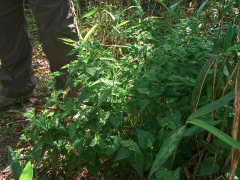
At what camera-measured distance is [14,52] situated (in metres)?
2.25

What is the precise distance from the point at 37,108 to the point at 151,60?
1.32 meters

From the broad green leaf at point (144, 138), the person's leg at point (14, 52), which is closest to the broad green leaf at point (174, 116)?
the broad green leaf at point (144, 138)

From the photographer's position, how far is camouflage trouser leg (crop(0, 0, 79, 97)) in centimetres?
184

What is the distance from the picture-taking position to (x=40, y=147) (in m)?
1.27

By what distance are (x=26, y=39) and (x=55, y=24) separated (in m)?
0.60

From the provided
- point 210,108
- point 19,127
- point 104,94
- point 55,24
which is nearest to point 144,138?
point 104,94

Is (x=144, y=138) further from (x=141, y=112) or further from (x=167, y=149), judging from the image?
(x=167, y=149)

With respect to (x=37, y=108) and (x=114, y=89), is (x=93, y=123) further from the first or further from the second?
(x=37, y=108)

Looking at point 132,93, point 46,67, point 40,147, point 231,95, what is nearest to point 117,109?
point 132,93

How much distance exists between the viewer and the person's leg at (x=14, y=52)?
2109 millimetres

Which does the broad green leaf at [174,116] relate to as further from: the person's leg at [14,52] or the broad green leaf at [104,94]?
the person's leg at [14,52]

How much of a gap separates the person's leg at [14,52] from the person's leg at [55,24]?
0.33 m

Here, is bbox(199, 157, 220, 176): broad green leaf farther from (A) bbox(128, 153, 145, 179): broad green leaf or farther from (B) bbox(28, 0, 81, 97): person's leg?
(B) bbox(28, 0, 81, 97): person's leg

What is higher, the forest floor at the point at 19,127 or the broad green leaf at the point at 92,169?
the broad green leaf at the point at 92,169
